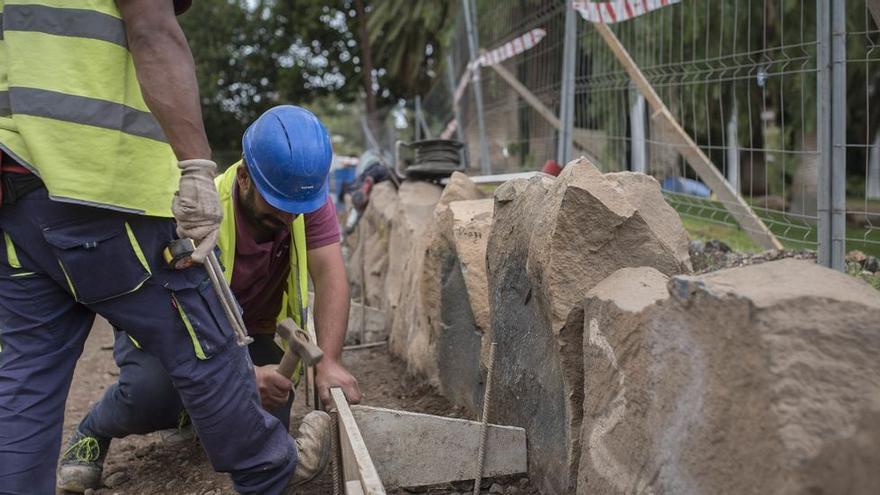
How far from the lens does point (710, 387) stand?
4.89 feet

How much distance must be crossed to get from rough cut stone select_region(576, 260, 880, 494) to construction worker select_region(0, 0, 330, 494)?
43.4 inches

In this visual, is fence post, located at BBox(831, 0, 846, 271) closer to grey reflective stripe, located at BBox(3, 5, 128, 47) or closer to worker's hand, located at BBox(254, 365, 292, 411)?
worker's hand, located at BBox(254, 365, 292, 411)

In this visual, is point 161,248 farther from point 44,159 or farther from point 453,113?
point 453,113

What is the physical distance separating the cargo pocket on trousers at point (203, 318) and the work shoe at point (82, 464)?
1.20 metres

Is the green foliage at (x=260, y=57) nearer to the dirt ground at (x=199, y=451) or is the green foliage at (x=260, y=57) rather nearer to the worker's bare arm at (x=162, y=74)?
the dirt ground at (x=199, y=451)

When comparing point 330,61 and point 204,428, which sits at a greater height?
point 330,61

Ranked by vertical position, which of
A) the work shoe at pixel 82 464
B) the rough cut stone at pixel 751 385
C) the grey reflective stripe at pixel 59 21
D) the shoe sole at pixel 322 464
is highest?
the grey reflective stripe at pixel 59 21

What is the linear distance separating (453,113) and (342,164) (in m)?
5.84

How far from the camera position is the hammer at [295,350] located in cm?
247

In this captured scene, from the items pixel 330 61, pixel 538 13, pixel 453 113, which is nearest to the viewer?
pixel 538 13

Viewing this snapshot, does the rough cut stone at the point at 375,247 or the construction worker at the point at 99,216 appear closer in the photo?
the construction worker at the point at 99,216

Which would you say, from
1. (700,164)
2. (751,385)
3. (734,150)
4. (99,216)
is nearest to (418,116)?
(734,150)

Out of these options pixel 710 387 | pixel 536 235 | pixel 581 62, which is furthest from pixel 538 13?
pixel 710 387

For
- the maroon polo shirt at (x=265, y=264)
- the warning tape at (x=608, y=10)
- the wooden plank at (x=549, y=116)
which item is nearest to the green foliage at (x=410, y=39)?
the wooden plank at (x=549, y=116)
